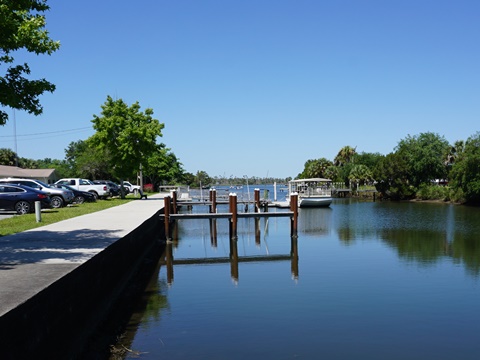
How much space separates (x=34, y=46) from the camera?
1251 cm

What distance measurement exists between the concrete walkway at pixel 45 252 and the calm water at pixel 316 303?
6.80 ft

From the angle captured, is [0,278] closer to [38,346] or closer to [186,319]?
[38,346]

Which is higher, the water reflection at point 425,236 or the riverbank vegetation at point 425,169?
the riverbank vegetation at point 425,169

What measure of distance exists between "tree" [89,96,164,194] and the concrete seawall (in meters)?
29.6

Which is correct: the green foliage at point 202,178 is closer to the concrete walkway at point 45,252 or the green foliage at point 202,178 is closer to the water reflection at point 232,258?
the water reflection at point 232,258

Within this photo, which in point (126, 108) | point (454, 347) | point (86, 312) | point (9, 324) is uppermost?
point (126, 108)

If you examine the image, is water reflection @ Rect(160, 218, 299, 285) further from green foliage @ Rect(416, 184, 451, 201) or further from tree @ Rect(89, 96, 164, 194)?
green foliage @ Rect(416, 184, 451, 201)

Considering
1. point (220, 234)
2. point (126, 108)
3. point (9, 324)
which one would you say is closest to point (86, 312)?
point (9, 324)

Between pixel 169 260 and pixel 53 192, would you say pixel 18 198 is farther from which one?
pixel 169 260

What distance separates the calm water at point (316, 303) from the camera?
9930 millimetres

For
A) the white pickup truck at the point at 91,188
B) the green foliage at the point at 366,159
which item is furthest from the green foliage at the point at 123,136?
the green foliage at the point at 366,159

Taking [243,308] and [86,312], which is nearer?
[86,312]

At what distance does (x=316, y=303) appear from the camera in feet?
43.1

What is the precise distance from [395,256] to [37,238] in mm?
14086
